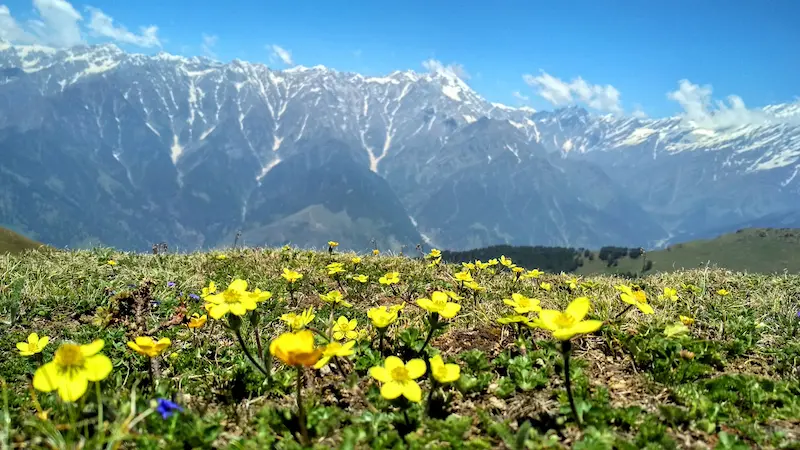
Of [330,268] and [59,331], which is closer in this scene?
[59,331]

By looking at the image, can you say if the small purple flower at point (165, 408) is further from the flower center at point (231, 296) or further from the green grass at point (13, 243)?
the green grass at point (13, 243)

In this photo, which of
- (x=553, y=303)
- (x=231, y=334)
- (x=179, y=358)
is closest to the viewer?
(x=179, y=358)

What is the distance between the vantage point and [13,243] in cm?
1119

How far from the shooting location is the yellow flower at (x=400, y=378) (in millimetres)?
3086

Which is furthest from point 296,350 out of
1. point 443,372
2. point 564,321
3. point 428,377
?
point 428,377

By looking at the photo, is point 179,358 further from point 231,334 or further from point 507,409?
point 507,409

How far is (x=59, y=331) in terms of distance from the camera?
20.0 ft

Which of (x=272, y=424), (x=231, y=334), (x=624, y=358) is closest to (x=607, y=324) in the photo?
(x=624, y=358)

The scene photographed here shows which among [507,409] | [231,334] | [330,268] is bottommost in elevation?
[507,409]

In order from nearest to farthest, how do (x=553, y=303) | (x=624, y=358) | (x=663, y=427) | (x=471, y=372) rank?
(x=663, y=427)
(x=471, y=372)
(x=624, y=358)
(x=553, y=303)

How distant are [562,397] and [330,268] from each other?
419 centimetres

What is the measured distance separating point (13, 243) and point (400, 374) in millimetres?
12047

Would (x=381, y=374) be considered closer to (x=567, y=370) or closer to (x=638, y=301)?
(x=567, y=370)

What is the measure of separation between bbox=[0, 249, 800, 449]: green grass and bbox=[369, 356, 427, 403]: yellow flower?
22 centimetres
